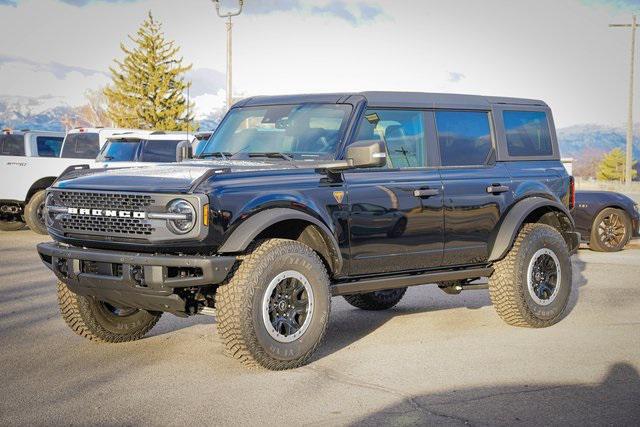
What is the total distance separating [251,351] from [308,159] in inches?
66.3

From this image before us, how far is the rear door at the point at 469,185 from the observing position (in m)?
8.02

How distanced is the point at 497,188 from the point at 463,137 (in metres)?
0.55

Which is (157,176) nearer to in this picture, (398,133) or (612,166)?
(398,133)

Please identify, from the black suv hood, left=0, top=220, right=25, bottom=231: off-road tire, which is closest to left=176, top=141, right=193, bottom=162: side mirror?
the black suv hood

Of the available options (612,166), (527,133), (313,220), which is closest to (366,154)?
(313,220)

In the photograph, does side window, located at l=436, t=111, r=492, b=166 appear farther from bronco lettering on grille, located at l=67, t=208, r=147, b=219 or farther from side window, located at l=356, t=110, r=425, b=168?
bronco lettering on grille, located at l=67, t=208, r=147, b=219

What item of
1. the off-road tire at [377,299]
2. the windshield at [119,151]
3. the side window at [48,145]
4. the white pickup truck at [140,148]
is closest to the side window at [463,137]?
the off-road tire at [377,299]

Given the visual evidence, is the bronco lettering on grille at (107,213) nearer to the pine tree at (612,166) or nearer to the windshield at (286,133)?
the windshield at (286,133)

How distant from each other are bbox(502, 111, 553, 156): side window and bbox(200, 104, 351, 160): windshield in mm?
2005

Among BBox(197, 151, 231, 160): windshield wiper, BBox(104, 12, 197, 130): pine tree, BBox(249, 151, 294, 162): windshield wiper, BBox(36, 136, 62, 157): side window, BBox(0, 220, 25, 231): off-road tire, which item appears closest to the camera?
BBox(249, 151, 294, 162): windshield wiper

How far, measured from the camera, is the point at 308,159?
24.3 feet

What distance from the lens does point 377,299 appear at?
31.6 feet

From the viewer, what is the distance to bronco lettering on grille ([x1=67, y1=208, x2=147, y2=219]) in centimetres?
651

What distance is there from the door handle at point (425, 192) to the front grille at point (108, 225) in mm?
2288
